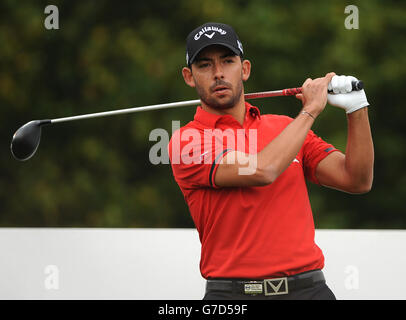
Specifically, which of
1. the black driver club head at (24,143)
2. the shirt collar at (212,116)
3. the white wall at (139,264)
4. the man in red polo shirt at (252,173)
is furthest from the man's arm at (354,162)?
the black driver club head at (24,143)

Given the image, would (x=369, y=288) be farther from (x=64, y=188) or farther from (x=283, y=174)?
(x=64, y=188)

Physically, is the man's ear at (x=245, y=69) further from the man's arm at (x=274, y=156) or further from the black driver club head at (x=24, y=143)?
the black driver club head at (x=24, y=143)

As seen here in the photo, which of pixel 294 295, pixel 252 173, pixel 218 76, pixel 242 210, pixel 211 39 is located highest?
pixel 211 39

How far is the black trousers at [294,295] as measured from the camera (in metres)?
2.41

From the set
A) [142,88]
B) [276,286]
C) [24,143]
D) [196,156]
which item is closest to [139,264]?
[24,143]

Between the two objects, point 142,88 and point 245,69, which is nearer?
point 245,69

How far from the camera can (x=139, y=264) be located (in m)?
3.53

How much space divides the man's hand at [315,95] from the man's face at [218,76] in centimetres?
28

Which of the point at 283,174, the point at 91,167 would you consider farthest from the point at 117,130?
the point at 283,174

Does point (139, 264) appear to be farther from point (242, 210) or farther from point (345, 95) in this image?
point (345, 95)

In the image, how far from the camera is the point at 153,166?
924 cm

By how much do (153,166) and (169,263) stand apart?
5.74 metres

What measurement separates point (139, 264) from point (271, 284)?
127 centimetres

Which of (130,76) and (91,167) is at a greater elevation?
(130,76)
